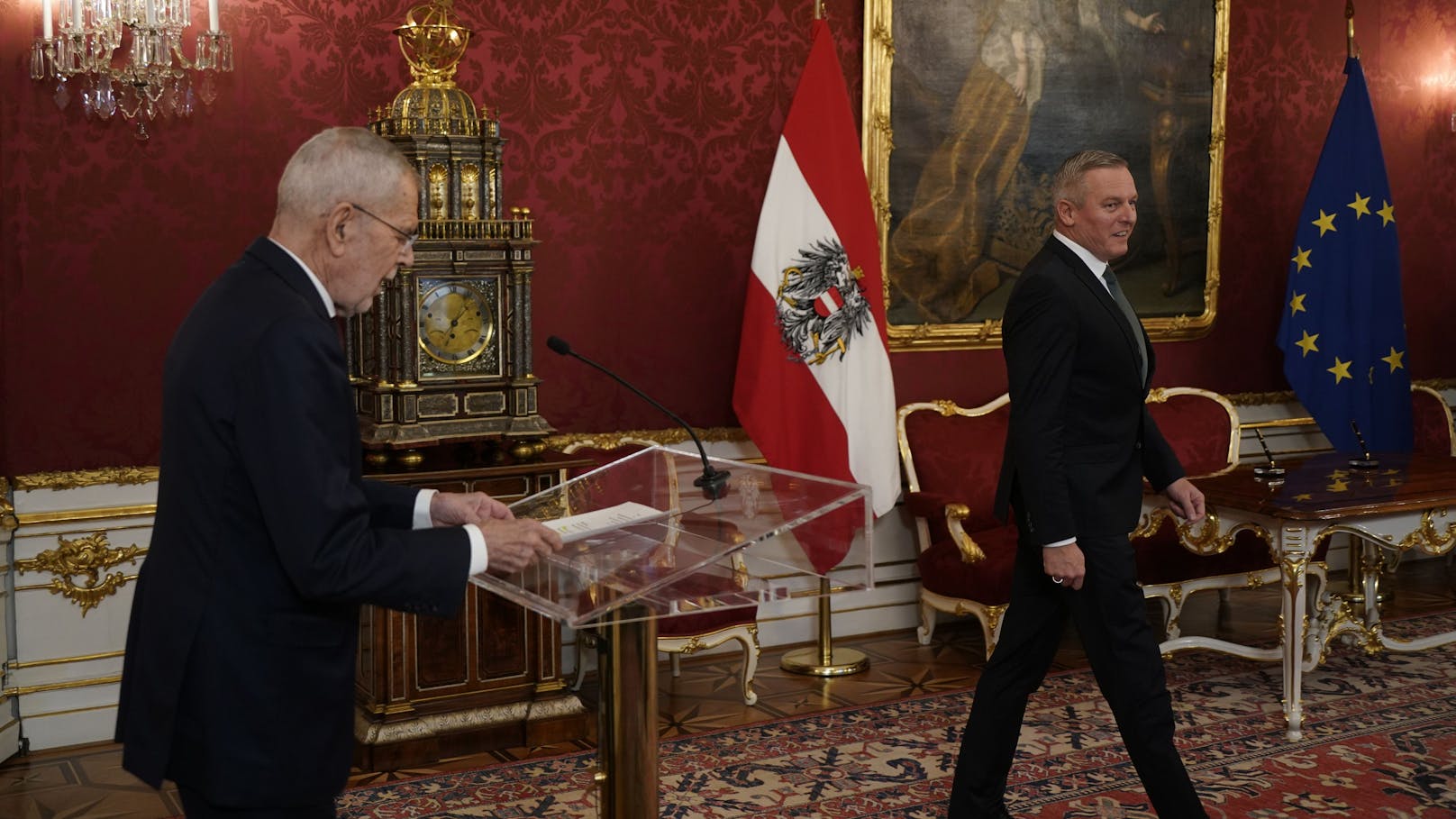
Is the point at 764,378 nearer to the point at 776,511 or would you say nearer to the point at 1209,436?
the point at 1209,436

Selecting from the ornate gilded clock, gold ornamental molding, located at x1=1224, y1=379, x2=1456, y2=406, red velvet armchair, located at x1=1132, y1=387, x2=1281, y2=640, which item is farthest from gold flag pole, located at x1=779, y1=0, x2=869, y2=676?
gold ornamental molding, located at x1=1224, y1=379, x2=1456, y2=406

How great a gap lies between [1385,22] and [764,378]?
14.6 feet

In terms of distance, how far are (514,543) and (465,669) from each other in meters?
2.60

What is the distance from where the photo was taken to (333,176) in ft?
7.19

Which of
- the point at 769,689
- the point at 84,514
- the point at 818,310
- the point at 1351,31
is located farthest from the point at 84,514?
the point at 1351,31

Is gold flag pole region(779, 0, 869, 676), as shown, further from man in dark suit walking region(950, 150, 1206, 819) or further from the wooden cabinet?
man in dark suit walking region(950, 150, 1206, 819)

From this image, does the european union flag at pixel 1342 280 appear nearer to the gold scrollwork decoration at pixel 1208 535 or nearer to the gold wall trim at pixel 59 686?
the gold scrollwork decoration at pixel 1208 535

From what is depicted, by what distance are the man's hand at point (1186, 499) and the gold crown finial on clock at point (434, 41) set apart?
2.70 m

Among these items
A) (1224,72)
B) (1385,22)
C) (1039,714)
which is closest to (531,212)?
(1039,714)

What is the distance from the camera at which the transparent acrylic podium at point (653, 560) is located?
2.31m

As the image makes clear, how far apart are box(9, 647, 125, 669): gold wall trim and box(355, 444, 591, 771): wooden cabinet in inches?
35.8

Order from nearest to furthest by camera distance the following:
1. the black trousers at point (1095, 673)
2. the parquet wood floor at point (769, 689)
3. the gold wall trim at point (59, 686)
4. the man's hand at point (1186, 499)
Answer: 1. the black trousers at point (1095, 673)
2. the man's hand at point (1186, 499)
3. the parquet wood floor at point (769, 689)
4. the gold wall trim at point (59, 686)

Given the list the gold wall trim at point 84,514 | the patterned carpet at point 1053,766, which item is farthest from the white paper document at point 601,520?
the gold wall trim at point 84,514

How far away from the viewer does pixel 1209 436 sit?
658 cm
